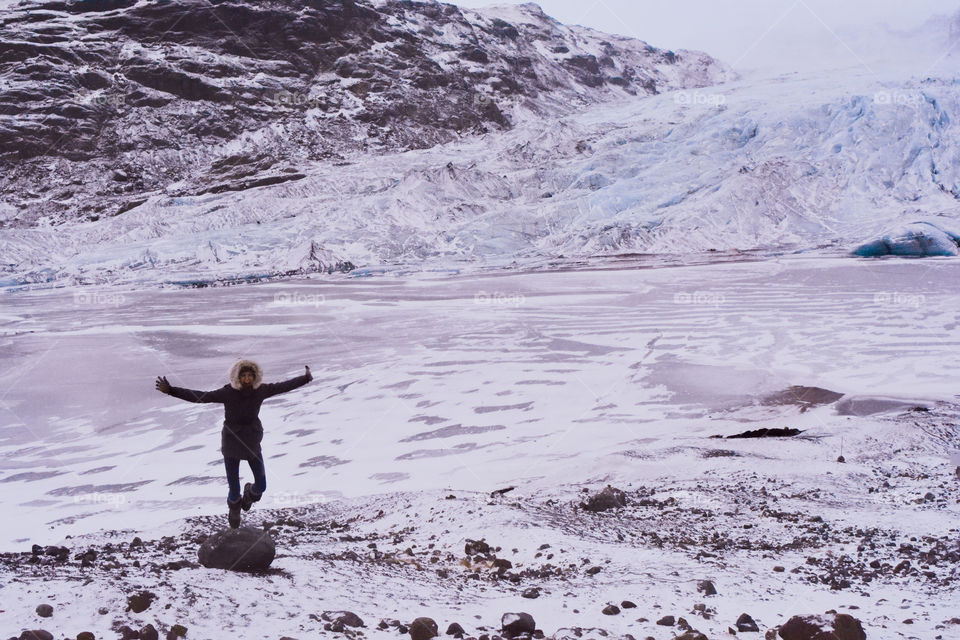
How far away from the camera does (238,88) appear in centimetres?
4931

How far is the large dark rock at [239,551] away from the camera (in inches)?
129

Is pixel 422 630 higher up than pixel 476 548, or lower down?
higher up

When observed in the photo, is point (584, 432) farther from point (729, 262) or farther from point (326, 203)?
point (326, 203)

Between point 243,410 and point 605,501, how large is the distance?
86.4 inches

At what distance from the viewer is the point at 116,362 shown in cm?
1070

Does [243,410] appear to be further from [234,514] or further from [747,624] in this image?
[747,624]

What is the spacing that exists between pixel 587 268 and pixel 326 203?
41.0 feet

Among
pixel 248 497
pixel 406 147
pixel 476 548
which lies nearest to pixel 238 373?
pixel 248 497

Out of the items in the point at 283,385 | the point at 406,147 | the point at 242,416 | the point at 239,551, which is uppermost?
the point at 406,147

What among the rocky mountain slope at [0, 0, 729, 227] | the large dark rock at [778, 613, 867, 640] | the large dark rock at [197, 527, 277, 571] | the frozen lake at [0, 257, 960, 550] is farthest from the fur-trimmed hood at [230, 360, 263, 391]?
the rocky mountain slope at [0, 0, 729, 227]

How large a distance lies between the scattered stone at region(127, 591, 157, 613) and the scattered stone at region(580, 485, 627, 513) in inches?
103

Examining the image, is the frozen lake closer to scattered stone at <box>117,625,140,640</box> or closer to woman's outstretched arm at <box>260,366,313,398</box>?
woman's outstretched arm at <box>260,366,313,398</box>

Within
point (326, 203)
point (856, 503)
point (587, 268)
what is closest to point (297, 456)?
point (856, 503)

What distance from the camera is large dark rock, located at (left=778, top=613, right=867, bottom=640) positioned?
2621mm
